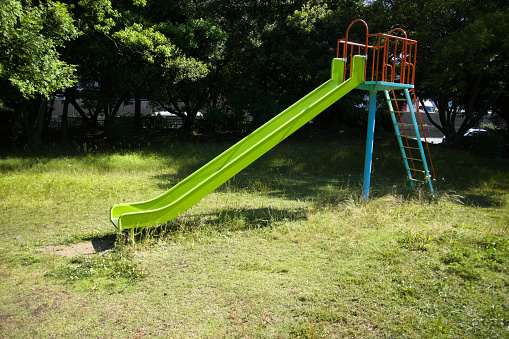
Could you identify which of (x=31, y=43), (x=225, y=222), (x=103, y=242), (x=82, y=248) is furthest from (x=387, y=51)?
(x=31, y=43)

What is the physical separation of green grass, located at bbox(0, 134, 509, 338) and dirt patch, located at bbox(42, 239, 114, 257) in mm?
136

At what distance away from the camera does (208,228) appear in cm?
654

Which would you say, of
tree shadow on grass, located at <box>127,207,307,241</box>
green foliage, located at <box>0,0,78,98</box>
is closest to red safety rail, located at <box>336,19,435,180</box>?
tree shadow on grass, located at <box>127,207,307,241</box>

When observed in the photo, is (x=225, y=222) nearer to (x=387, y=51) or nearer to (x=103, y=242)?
(x=103, y=242)

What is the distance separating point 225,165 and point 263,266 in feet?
6.59

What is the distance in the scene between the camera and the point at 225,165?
6.44 meters

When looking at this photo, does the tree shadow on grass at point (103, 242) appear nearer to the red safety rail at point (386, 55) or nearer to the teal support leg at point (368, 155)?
the teal support leg at point (368, 155)

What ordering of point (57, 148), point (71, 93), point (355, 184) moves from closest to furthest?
point (355, 184), point (57, 148), point (71, 93)

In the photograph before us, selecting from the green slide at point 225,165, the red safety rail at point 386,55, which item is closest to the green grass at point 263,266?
the green slide at point 225,165

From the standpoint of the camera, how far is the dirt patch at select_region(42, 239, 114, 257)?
5.60 meters

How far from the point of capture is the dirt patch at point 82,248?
5.60 meters

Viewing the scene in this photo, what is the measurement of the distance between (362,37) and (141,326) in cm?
1652

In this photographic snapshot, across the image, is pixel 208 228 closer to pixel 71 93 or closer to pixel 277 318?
pixel 277 318

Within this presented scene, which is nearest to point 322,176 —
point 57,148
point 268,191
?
point 268,191
